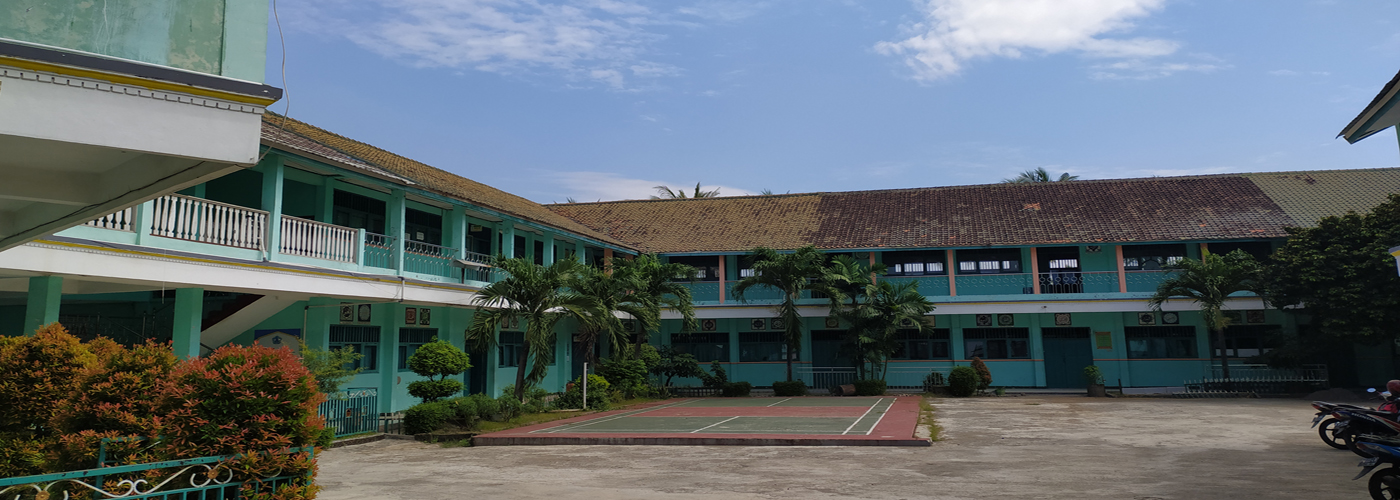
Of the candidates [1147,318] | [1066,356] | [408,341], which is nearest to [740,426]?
[408,341]

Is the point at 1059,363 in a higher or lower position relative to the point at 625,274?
lower

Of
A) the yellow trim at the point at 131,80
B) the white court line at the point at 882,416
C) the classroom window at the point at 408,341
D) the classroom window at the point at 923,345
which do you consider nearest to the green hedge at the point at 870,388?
the white court line at the point at 882,416

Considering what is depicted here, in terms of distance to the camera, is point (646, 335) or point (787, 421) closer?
point (787, 421)

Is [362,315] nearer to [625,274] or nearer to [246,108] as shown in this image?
[625,274]

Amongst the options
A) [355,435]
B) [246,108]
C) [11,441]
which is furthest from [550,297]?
[246,108]

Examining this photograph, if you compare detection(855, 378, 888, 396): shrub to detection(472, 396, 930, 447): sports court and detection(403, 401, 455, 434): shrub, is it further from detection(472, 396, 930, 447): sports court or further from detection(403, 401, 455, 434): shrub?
detection(403, 401, 455, 434): shrub

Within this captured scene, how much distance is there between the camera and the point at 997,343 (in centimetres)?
2589

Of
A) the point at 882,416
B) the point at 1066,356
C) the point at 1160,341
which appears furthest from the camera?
the point at 1066,356

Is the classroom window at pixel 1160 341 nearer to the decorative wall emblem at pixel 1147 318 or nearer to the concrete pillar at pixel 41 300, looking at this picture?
the decorative wall emblem at pixel 1147 318

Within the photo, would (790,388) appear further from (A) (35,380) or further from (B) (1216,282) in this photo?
(A) (35,380)

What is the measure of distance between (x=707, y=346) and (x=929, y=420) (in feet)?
41.7

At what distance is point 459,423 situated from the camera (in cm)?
1460

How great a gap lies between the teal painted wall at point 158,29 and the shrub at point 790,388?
21476 mm

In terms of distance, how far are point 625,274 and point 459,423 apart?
7.05m
